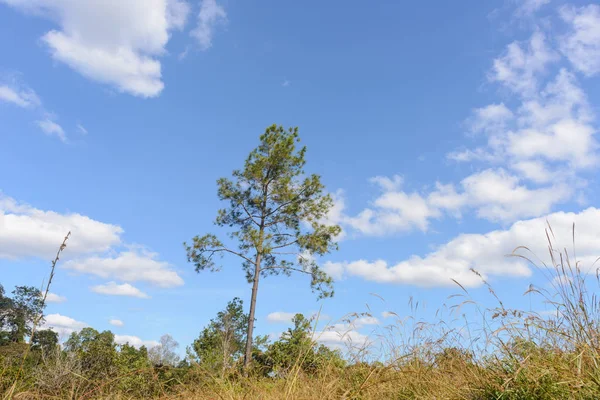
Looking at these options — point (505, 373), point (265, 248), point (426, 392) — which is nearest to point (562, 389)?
point (505, 373)

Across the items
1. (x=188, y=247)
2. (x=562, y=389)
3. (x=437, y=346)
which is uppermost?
(x=188, y=247)

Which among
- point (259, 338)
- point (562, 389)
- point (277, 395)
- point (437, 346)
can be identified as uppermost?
point (259, 338)

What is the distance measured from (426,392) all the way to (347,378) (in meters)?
1.02

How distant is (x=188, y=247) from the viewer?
1888 centimetres

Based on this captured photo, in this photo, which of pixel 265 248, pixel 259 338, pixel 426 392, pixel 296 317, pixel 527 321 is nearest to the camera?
pixel 426 392

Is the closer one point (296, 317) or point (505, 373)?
point (505, 373)

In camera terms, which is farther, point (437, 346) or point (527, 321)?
point (437, 346)

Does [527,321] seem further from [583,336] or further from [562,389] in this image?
[562,389]

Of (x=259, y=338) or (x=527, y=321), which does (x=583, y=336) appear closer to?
(x=527, y=321)

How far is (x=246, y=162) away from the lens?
20.1 meters

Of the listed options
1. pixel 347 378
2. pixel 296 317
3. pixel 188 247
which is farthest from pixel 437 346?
pixel 296 317

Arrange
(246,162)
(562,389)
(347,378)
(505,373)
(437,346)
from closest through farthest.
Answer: (562,389) → (505,373) → (347,378) → (437,346) → (246,162)

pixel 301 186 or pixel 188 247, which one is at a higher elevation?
pixel 301 186

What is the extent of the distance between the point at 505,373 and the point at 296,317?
20.7m
